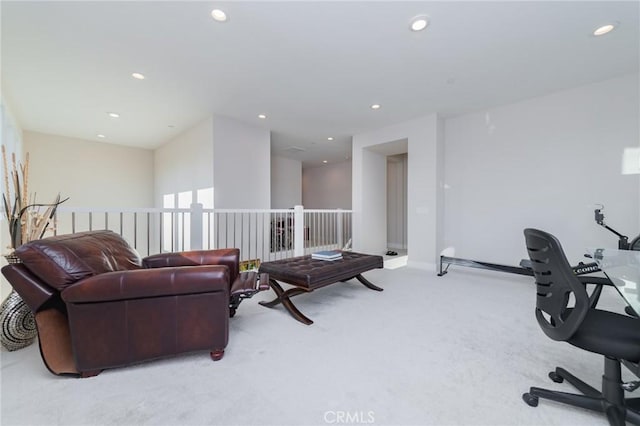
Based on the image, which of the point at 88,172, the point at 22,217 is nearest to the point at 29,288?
the point at 22,217

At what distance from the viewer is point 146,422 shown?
1189 mm

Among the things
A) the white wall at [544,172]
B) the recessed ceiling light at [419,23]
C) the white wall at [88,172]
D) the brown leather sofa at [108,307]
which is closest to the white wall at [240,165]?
the brown leather sofa at [108,307]

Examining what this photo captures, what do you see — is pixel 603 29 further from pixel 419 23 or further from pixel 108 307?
pixel 108 307

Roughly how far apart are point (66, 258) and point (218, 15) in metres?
2.16

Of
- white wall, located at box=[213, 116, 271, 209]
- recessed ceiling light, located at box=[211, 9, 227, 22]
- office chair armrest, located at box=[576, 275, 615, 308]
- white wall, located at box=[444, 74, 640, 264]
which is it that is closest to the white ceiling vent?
white wall, located at box=[213, 116, 271, 209]

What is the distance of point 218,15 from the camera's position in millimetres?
2174

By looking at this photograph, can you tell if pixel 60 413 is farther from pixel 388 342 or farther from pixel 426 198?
pixel 426 198

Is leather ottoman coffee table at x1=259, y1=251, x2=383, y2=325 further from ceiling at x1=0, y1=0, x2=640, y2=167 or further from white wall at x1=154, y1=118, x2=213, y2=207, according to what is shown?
Answer: white wall at x1=154, y1=118, x2=213, y2=207

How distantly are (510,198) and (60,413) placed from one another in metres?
5.18

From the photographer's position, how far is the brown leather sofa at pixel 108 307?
143 centimetres

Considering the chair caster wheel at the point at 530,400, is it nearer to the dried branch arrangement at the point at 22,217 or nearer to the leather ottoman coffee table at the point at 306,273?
the leather ottoman coffee table at the point at 306,273

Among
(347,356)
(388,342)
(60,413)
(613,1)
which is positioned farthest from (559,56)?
(60,413)

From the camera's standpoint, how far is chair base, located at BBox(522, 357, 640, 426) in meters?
1.12

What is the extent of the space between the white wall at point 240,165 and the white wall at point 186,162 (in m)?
0.15
